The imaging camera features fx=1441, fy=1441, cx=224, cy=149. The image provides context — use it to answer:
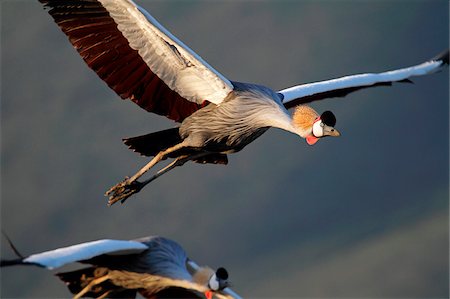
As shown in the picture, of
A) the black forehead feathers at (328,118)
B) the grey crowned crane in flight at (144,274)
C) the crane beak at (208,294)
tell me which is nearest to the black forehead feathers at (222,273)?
the grey crowned crane in flight at (144,274)

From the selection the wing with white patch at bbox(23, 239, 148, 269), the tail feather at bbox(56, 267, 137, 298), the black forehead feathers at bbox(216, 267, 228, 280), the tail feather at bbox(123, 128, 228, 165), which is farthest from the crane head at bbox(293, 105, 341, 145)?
the tail feather at bbox(56, 267, 137, 298)

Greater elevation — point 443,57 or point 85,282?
point 443,57

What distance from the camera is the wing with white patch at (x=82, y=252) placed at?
11.8 meters

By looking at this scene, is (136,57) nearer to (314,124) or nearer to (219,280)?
(314,124)

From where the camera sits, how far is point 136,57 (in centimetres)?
1312

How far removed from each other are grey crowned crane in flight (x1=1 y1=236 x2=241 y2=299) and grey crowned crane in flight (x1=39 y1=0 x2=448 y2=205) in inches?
23.4

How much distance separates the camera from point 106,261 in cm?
1314

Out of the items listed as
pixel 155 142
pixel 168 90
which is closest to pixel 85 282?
pixel 155 142

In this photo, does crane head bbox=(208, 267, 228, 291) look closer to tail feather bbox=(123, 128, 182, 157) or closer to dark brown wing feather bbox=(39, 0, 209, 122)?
tail feather bbox=(123, 128, 182, 157)

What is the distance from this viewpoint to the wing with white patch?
38.6 feet

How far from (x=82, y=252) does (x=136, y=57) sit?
6.43ft

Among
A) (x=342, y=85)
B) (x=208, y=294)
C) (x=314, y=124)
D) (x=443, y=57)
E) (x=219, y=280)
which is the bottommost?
(x=208, y=294)

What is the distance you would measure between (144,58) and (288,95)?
1668 millimetres

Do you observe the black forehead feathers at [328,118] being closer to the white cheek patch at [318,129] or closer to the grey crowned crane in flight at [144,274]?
the white cheek patch at [318,129]
